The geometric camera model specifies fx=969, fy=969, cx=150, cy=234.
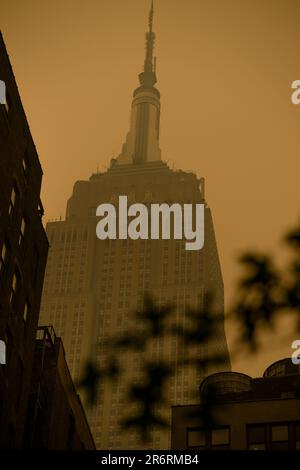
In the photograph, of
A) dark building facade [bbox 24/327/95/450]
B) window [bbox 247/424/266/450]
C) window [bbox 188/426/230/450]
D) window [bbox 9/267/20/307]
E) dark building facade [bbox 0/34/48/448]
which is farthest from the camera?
dark building facade [bbox 24/327/95/450]

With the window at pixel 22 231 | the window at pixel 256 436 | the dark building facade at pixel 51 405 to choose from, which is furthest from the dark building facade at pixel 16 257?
the window at pixel 256 436

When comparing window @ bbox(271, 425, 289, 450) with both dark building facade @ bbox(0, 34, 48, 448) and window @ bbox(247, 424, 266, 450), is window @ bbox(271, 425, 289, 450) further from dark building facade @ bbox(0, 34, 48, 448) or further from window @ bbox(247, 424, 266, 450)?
dark building facade @ bbox(0, 34, 48, 448)

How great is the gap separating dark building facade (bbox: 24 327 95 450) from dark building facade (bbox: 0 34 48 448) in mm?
3645

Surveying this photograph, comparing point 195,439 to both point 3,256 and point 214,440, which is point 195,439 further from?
point 3,256

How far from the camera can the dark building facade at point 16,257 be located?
147 feet

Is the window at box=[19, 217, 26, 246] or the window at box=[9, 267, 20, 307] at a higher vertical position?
the window at box=[19, 217, 26, 246]

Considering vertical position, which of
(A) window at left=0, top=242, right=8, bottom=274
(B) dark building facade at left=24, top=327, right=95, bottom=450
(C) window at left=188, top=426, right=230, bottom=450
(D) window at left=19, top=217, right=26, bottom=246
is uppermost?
(D) window at left=19, top=217, right=26, bottom=246

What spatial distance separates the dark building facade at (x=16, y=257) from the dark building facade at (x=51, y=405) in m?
3.65

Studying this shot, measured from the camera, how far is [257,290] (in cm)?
1463

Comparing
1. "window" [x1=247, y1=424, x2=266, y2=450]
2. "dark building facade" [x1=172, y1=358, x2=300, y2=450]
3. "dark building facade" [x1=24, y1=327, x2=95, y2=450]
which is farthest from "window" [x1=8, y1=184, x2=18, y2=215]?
"window" [x1=247, y1=424, x2=266, y2=450]

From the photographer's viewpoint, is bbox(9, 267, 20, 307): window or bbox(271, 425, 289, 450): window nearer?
bbox(9, 267, 20, 307): window

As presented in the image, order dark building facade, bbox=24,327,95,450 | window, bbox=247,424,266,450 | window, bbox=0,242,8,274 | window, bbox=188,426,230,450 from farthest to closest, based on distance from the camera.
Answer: dark building facade, bbox=24,327,95,450 → window, bbox=247,424,266,450 → window, bbox=188,426,230,450 → window, bbox=0,242,8,274

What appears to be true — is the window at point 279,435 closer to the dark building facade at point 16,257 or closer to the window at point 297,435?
the window at point 297,435

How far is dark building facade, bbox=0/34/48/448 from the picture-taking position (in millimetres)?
44688
